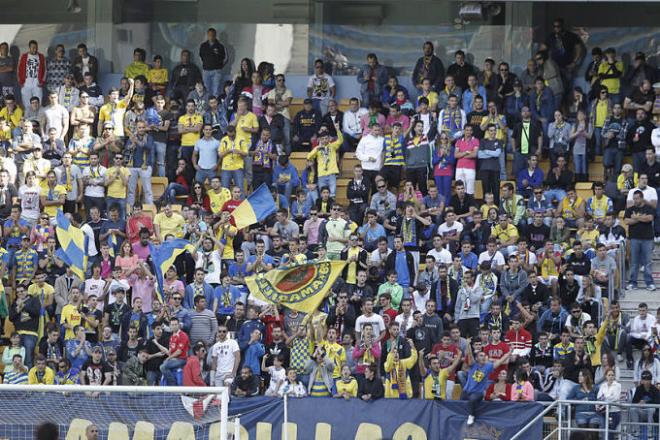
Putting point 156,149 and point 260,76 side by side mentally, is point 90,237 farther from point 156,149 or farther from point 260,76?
point 260,76

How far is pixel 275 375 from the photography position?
2362cm

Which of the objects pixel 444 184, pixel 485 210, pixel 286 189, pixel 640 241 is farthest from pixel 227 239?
pixel 640 241

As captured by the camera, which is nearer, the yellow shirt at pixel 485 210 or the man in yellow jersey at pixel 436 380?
the man in yellow jersey at pixel 436 380

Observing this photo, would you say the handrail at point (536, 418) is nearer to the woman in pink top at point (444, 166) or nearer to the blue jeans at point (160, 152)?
the woman in pink top at point (444, 166)

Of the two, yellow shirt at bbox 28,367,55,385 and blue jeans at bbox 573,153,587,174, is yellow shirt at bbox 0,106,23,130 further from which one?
blue jeans at bbox 573,153,587,174

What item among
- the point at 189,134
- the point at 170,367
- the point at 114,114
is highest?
the point at 114,114

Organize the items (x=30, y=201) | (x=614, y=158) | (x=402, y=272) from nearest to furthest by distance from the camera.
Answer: (x=402, y=272) < (x=30, y=201) < (x=614, y=158)

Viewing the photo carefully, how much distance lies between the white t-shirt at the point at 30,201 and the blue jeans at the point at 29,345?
11.1 feet

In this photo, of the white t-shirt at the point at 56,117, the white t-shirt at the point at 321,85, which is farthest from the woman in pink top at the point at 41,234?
the white t-shirt at the point at 321,85

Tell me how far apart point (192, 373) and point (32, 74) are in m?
10.6

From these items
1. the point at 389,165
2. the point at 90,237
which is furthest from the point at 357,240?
the point at 90,237

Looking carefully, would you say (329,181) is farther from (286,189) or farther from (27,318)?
(27,318)

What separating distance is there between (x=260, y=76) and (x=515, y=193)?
6.15 m

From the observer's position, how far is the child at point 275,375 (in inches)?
923
